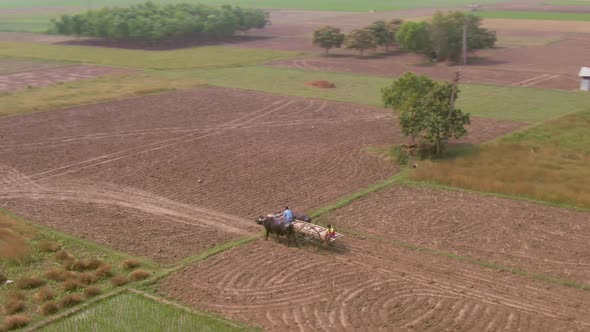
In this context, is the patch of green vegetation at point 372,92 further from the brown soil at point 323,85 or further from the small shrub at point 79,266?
the small shrub at point 79,266

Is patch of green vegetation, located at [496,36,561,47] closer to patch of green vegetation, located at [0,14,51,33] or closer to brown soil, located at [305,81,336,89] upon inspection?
brown soil, located at [305,81,336,89]

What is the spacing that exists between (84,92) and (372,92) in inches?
1167

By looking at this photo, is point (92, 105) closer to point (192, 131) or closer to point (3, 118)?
point (3, 118)

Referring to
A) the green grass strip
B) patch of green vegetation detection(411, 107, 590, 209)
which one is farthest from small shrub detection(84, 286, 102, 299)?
patch of green vegetation detection(411, 107, 590, 209)

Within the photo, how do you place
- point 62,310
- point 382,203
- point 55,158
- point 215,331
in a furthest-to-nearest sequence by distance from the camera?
1. point 55,158
2. point 382,203
3. point 62,310
4. point 215,331

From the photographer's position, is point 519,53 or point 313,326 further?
point 519,53

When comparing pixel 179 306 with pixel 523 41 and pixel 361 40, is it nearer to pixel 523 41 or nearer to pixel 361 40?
pixel 361 40

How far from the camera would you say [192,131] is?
50.6 m

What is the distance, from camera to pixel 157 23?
4309 inches

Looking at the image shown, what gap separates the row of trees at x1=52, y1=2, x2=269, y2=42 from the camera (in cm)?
10962

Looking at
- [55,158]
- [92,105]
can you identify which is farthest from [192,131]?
[92,105]

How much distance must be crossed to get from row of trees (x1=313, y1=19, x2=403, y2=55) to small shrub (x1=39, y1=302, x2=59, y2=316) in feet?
247

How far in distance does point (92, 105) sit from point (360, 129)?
26092 millimetres

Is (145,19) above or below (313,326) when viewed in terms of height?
above
